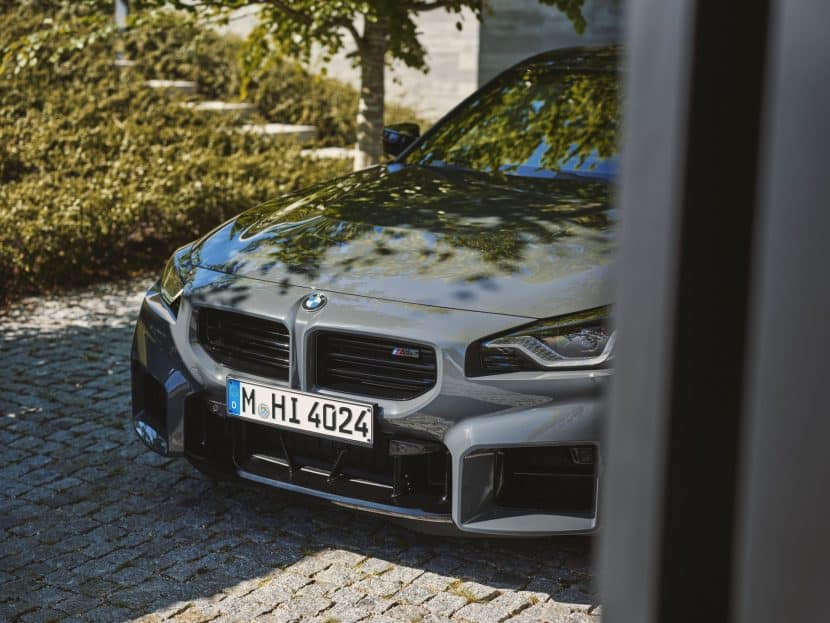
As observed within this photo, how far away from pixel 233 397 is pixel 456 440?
0.77 meters

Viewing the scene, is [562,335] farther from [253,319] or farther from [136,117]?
[136,117]

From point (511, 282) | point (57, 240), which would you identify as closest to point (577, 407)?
point (511, 282)

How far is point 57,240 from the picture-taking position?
7.16 meters

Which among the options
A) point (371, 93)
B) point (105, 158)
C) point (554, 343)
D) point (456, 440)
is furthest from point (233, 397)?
point (105, 158)

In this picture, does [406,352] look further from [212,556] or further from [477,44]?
[477,44]

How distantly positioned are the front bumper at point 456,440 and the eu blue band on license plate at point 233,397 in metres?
0.05

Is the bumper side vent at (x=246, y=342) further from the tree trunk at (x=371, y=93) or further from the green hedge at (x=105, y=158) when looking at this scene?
the tree trunk at (x=371, y=93)

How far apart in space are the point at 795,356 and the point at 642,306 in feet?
0.26

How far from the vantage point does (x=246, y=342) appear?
11.7 ft

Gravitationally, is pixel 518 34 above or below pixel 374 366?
above

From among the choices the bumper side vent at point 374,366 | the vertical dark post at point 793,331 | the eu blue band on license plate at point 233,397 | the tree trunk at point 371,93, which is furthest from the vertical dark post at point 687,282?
the tree trunk at point 371,93

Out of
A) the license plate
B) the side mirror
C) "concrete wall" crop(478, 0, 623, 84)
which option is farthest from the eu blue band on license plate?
"concrete wall" crop(478, 0, 623, 84)

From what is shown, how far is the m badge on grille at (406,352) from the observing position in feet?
10.6

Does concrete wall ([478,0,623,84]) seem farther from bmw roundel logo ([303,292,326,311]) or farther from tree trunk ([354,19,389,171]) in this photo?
bmw roundel logo ([303,292,326,311])
